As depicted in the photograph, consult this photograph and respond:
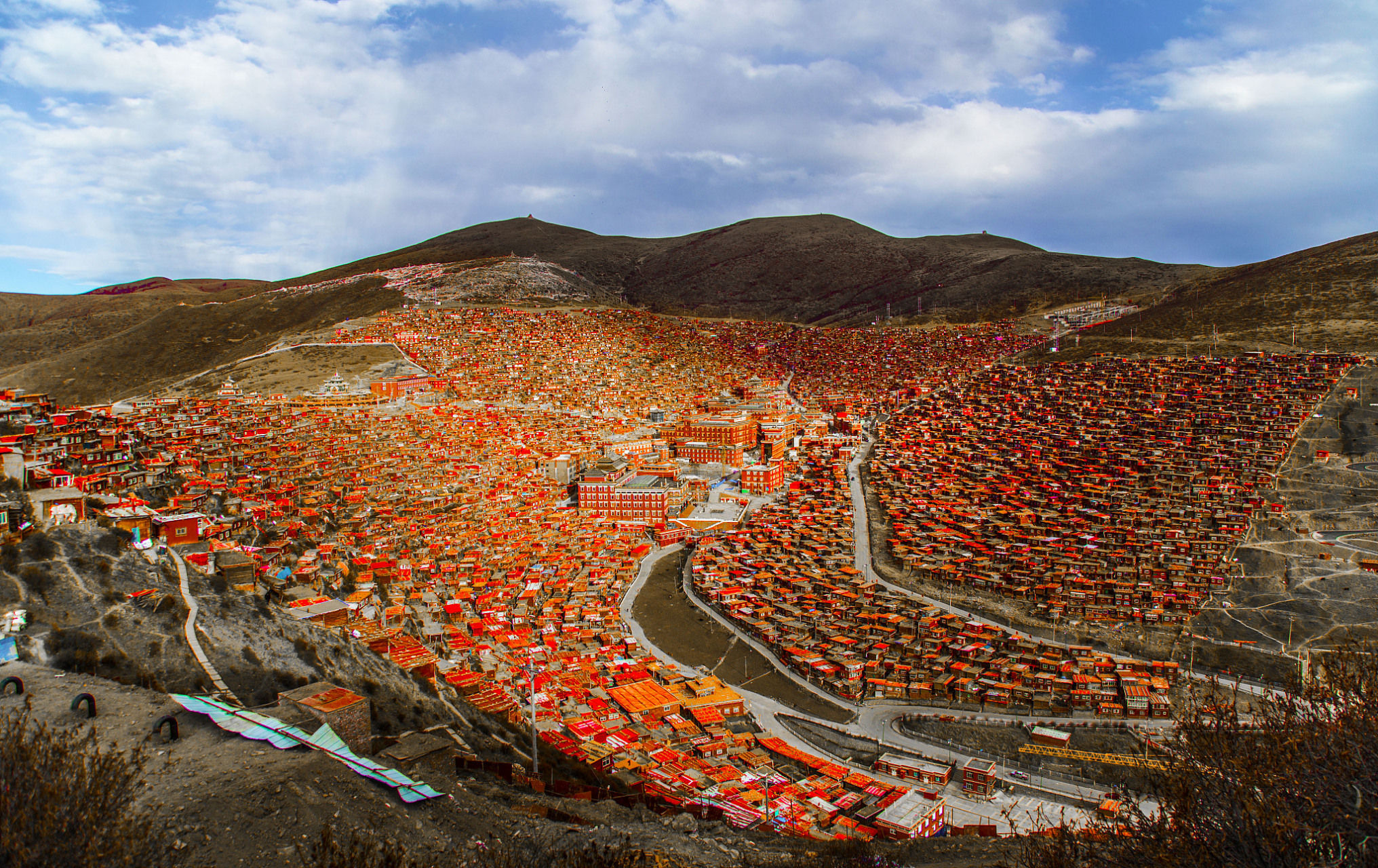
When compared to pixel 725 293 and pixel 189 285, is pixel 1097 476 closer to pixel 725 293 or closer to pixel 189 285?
pixel 725 293

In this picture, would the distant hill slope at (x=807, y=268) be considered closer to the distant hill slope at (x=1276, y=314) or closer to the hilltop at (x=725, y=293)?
the hilltop at (x=725, y=293)

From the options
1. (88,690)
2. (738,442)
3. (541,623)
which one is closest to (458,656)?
(541,623)

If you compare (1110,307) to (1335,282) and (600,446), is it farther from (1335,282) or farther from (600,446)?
(600,446)

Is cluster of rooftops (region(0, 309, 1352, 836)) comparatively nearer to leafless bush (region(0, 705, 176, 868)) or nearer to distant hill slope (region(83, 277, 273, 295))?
leafless bush (region(0, 705, 176, 868))

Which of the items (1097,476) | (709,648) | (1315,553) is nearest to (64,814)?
(709,648)

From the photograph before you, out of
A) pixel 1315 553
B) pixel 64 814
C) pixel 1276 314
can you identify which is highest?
pixel 1276 314

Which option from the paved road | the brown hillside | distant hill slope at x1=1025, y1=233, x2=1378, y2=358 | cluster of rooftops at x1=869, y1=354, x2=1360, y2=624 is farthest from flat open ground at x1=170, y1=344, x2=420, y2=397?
distant hill slope at x1=1025, y1=233, x2=1378, y2=358
